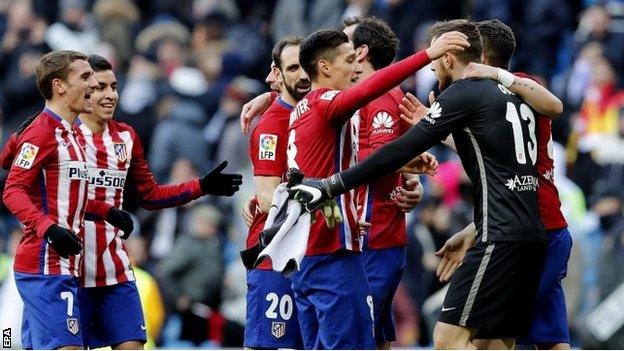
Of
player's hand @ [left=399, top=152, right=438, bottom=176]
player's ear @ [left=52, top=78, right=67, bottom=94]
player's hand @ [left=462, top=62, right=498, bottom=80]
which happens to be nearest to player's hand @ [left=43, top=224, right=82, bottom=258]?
player's ear @ [left=52, top=78, right=67, bottom=94]

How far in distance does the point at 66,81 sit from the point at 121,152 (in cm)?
64

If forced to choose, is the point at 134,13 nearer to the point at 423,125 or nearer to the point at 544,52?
the point at 544,52

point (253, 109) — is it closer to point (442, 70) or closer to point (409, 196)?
point (409, 196)

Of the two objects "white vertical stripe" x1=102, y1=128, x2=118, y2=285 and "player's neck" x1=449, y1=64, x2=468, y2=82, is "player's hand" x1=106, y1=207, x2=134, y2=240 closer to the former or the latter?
"white vertical stripe" x1=102, y1=128, x2=118, y2=285

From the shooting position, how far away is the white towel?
919cm

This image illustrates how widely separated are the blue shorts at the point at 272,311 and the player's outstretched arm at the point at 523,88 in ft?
7.02

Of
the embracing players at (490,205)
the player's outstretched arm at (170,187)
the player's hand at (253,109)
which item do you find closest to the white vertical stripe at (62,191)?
the player's outstretched arm at (170,187)

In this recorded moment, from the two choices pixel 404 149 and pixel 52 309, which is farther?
pixel 52 309

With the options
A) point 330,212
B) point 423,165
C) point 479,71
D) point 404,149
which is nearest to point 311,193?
point 330,212

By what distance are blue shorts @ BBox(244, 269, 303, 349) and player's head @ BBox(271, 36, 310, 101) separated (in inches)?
48.0

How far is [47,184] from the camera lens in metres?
10.3

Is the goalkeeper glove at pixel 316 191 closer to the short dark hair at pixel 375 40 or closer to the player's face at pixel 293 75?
the player's face at pixel 293 75

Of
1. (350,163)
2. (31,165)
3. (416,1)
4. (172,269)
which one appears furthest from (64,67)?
(416,1)

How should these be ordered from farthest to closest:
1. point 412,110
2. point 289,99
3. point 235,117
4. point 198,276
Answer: point 235,117, point 198,276, point 289,99, point 412,110
